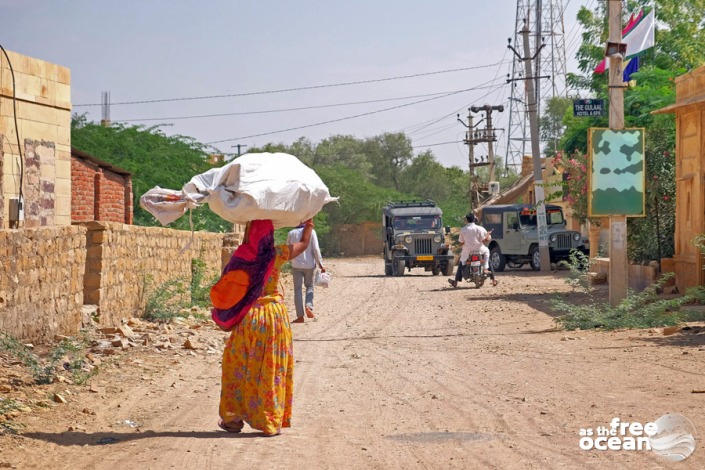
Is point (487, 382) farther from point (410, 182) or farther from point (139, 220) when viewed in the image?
point (410, 182)

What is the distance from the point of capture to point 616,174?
52.7 feet

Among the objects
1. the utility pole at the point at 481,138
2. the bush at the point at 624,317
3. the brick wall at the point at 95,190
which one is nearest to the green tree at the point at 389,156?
the utility pole at the point at 481,138

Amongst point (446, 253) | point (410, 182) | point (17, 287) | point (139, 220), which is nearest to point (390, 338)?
point (17, 287)

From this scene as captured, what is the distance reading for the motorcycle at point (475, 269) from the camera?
24188 millimetres

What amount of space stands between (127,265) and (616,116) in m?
8.25

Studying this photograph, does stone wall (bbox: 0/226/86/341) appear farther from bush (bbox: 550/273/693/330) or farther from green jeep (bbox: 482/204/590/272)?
green jeep (bbox: 482/204/590/272)

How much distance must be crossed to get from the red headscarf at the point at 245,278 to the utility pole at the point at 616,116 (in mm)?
9893

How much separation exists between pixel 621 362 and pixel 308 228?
4.59 metres

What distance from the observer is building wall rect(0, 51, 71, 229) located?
1631 centimetres

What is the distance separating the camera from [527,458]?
6133mm

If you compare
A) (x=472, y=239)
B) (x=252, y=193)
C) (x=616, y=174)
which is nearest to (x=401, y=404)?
(x=252, y=193)

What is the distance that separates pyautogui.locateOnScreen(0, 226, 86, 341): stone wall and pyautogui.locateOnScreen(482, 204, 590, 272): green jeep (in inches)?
1000

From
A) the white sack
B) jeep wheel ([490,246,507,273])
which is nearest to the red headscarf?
the white sack

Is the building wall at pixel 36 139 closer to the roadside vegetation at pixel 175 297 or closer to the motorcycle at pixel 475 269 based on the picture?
the roadside vegetation at pixel 175 297
